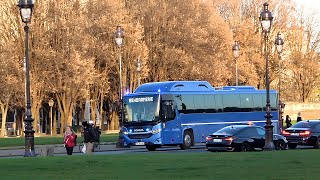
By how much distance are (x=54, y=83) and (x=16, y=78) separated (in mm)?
3513

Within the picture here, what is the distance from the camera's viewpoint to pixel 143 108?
1911 inches

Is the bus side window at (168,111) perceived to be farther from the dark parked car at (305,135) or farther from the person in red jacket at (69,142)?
the person in red jacket at (69,142)

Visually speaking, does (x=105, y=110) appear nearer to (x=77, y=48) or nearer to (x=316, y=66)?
(x=77, y=48)

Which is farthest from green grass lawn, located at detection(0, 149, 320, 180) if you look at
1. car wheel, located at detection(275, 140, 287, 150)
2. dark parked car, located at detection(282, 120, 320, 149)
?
dark parked car, located at detection(282, 120, 320, 149)

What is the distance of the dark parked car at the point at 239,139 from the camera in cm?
4184

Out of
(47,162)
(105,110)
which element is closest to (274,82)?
(105,110)

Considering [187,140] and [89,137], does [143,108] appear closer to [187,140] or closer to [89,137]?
[187,140]

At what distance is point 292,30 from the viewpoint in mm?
104625

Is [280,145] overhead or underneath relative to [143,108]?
underneath

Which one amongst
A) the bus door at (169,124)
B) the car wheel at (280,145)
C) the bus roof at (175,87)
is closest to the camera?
the car wheel at (280,145)

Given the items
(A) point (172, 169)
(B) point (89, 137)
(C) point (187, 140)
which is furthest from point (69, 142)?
(A) point (172, 169)

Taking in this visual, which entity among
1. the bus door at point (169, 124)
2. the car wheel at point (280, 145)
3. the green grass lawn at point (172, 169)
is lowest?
the car wheel at point (280, 145)

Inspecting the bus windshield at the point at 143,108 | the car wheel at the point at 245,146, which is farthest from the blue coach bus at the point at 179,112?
the car wheel at the point at 245,146

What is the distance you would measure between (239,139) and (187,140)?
8598mm
